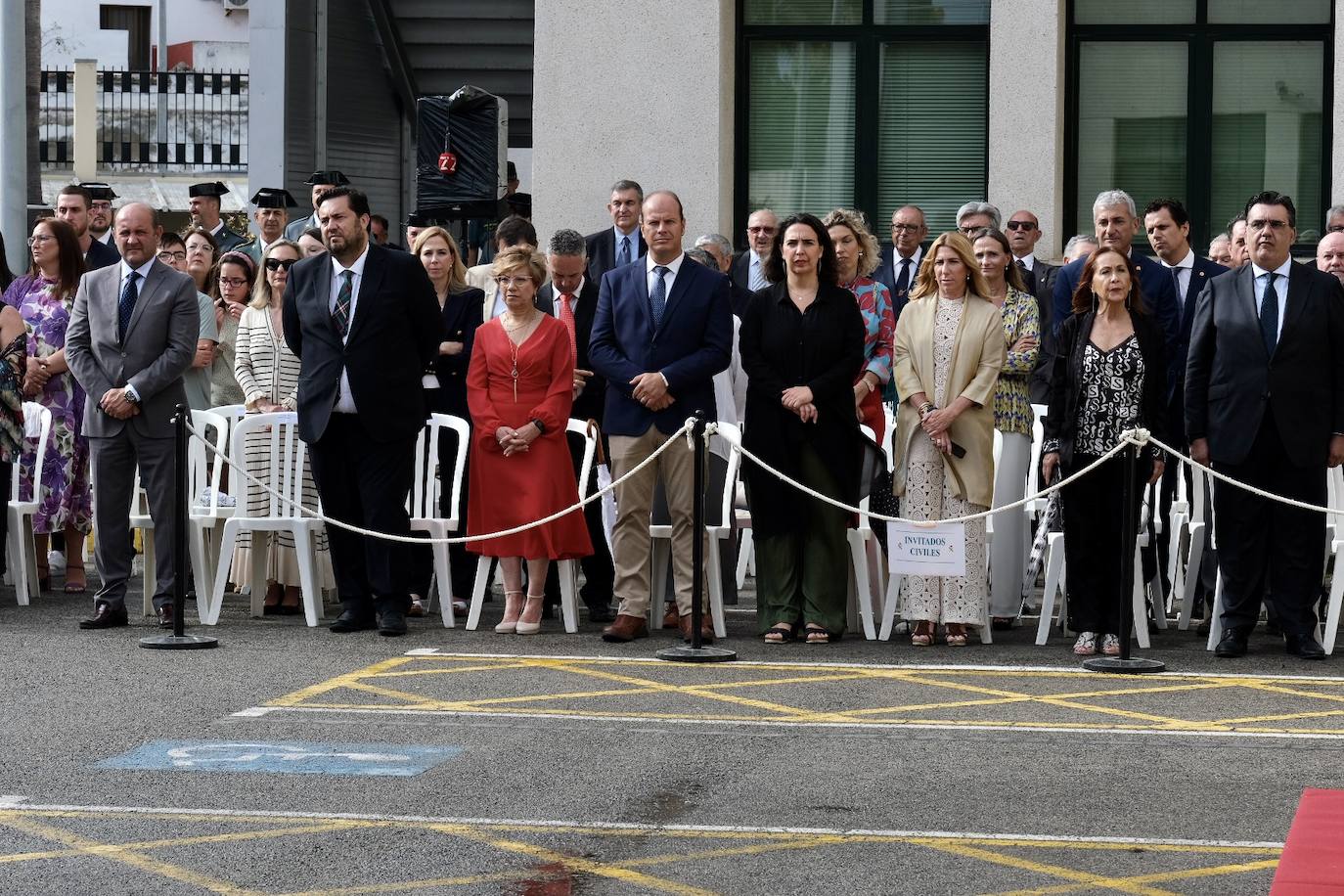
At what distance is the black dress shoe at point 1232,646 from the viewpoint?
35.2ft

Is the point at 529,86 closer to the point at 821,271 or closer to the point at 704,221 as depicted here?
the point at 704,221

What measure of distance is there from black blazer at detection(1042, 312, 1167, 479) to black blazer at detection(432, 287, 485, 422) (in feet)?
11.0

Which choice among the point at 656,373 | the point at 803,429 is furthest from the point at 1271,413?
the point at 656,373

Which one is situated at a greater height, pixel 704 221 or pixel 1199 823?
pixel 704 221

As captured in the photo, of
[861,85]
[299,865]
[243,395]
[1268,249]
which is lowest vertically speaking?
[299,865]

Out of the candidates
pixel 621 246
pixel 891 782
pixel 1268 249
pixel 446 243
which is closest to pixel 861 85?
pixel 621 246

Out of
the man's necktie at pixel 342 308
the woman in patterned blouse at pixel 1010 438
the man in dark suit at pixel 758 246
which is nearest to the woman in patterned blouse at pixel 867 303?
the woman in patterned blouse at pixel 1010 438

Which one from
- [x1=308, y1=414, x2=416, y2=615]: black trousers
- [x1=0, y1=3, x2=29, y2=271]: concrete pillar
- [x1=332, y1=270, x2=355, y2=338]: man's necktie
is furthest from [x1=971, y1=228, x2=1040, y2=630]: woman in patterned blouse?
[x1=0, y1=3, x2=29, y2=271]: concrete pillar

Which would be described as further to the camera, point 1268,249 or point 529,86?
point 529,86

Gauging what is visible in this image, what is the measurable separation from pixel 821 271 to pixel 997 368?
3.32ft

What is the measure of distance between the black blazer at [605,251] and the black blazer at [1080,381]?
3312 millimetres

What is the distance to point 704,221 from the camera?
56.3 feet

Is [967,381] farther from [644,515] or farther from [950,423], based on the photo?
[644,515]

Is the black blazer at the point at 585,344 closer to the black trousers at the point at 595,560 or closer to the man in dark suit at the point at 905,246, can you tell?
the black trousers at the point at 595,560
